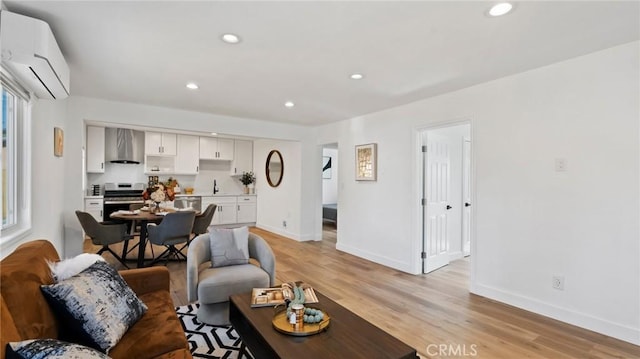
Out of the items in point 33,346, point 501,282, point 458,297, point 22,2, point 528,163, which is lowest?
point 458,297

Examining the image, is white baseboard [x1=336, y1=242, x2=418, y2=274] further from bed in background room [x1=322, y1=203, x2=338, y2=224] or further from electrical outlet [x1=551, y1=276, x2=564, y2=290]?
bed in background room [x1=322, y1=203, x2=338, y2=224]

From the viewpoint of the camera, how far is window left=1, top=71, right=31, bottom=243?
7.65 ft

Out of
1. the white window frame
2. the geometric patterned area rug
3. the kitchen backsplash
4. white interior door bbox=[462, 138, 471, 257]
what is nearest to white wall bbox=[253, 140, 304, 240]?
the kitchen backsplash

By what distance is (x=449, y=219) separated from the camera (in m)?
4.68

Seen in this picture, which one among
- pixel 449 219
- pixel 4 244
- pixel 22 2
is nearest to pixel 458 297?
pixel 449 219

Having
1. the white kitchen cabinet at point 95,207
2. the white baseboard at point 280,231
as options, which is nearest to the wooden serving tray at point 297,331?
the white baseboard at point 280,231

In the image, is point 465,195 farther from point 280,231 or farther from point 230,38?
point 230,38

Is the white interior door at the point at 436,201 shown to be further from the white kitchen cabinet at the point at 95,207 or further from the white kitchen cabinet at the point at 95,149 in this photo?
the white kitchen cabinet at the point at 95,149

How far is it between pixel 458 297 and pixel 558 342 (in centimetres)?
100

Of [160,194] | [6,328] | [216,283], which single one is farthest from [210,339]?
[160,194]

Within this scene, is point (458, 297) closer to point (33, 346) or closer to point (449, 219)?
point (449, 219)

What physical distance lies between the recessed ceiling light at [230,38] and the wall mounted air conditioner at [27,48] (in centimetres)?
108

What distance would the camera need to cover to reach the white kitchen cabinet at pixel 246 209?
7.79 metres

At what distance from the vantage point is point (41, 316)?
1.37 m
